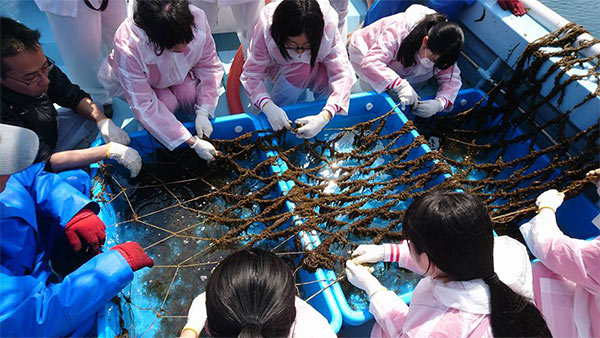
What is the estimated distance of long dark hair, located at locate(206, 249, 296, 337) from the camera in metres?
0.83

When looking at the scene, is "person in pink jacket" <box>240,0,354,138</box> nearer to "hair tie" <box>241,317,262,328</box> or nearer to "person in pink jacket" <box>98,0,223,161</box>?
"person in pink jacket" <box>98,0,223,161</box>

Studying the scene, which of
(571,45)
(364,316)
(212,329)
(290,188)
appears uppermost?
(571,45)

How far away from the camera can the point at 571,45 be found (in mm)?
2092

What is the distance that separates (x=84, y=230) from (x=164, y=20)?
85 centimetres

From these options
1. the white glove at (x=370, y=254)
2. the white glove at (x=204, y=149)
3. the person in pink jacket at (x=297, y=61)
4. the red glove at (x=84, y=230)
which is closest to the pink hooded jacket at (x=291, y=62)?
the person in pink jacket at (x=297, y=61)

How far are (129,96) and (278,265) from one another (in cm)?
119

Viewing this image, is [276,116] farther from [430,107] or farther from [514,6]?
[514,6]

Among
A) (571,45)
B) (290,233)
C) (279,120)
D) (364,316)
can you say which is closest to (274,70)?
(279,120)

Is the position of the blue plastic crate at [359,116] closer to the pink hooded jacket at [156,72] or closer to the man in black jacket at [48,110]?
the pink hooded jacket at [156,72]

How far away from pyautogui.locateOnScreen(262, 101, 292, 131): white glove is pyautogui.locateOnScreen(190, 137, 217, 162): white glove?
13.1 inches

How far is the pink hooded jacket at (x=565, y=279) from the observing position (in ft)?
3.92

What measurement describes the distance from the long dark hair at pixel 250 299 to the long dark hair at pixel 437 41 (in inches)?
60.8

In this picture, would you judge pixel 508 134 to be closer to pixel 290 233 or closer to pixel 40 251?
pixel 290 233

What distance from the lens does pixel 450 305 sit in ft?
3.35
